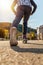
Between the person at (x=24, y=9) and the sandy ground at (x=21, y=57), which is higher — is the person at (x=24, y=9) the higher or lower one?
the higher one

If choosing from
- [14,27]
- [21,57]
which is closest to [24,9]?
[14,27]

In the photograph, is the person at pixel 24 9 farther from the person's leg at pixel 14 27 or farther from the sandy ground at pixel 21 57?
the sandy ground at pixel 21 57

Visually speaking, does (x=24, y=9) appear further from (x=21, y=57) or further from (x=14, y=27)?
(x=21, y=57)

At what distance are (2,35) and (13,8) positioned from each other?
92.5ft

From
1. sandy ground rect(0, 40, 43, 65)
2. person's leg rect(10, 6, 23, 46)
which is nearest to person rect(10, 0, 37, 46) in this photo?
person's leg rect(10, 6, 23, 46)

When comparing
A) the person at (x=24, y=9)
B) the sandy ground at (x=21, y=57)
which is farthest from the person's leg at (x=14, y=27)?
the sandy ground at (x=21, y=57)

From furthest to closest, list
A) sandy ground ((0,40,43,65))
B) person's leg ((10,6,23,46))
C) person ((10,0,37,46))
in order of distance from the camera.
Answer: person ((10,0,37,46)), person's leg ((10,6,23,46)), sandy ground ((0,40,43,65))

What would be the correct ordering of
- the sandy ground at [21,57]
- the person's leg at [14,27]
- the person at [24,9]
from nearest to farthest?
the sandy ground at [21,57], the person's leg at [14,27], the person at [24,9]

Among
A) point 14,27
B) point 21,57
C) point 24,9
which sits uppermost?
point 24,9

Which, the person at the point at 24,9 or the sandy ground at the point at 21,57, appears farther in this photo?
the person at the point at 24,9

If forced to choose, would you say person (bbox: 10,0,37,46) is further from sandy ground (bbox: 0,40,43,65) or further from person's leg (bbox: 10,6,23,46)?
sandy ground (bbox: 0,40,43,65)

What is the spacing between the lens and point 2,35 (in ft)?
133

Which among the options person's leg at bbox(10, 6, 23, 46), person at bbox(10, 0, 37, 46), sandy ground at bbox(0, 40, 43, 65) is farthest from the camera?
person at bbox(10, 0, 37, 46)

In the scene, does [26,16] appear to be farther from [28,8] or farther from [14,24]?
[14,24]
